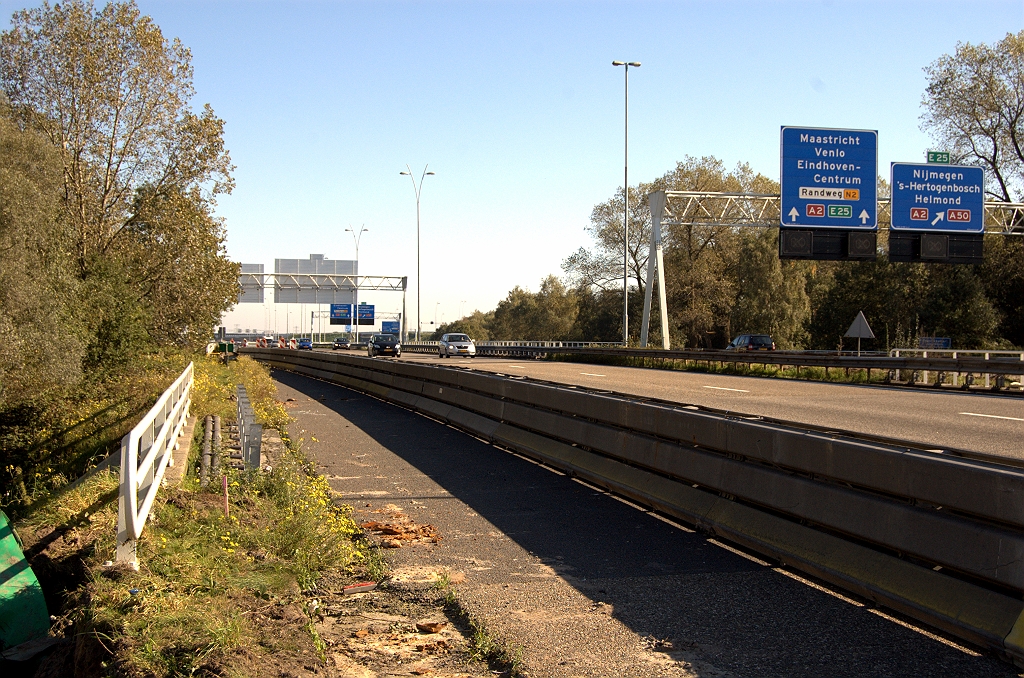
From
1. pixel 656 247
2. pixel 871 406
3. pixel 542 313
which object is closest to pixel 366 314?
pixel 542 313

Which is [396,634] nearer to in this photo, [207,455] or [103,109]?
[207,455]

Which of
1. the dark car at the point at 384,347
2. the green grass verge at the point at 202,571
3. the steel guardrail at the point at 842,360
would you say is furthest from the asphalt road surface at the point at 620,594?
the dark car at the point at 384,347

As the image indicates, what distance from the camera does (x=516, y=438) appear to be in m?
12.1

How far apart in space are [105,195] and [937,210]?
98.8ft

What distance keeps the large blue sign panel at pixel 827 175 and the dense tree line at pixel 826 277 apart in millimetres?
8825

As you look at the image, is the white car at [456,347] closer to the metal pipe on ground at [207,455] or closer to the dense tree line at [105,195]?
the dense tree line at [105,195]

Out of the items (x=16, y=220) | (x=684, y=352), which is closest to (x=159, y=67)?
(x=16, y=220)

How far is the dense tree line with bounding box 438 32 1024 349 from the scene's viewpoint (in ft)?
167

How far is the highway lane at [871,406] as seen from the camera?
518 inches

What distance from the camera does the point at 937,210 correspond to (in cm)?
3206

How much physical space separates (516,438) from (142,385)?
17432 millimetres

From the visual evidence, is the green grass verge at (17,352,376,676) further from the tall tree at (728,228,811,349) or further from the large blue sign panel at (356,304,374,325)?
the large blue sign panel at (356,304,374,325)

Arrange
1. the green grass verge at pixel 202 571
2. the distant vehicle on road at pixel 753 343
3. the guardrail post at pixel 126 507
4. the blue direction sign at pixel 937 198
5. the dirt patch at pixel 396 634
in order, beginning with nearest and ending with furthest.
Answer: the green grass verge at pixel 202 571 < the dirt patch at pixel 396 634 < the guardrail post at pixel 126 507 < the blue direction sign at pixel 937 198 < the distant vehicle on road at pixel 753 343

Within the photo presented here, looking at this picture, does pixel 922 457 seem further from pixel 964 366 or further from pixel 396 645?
pixel 964 366
